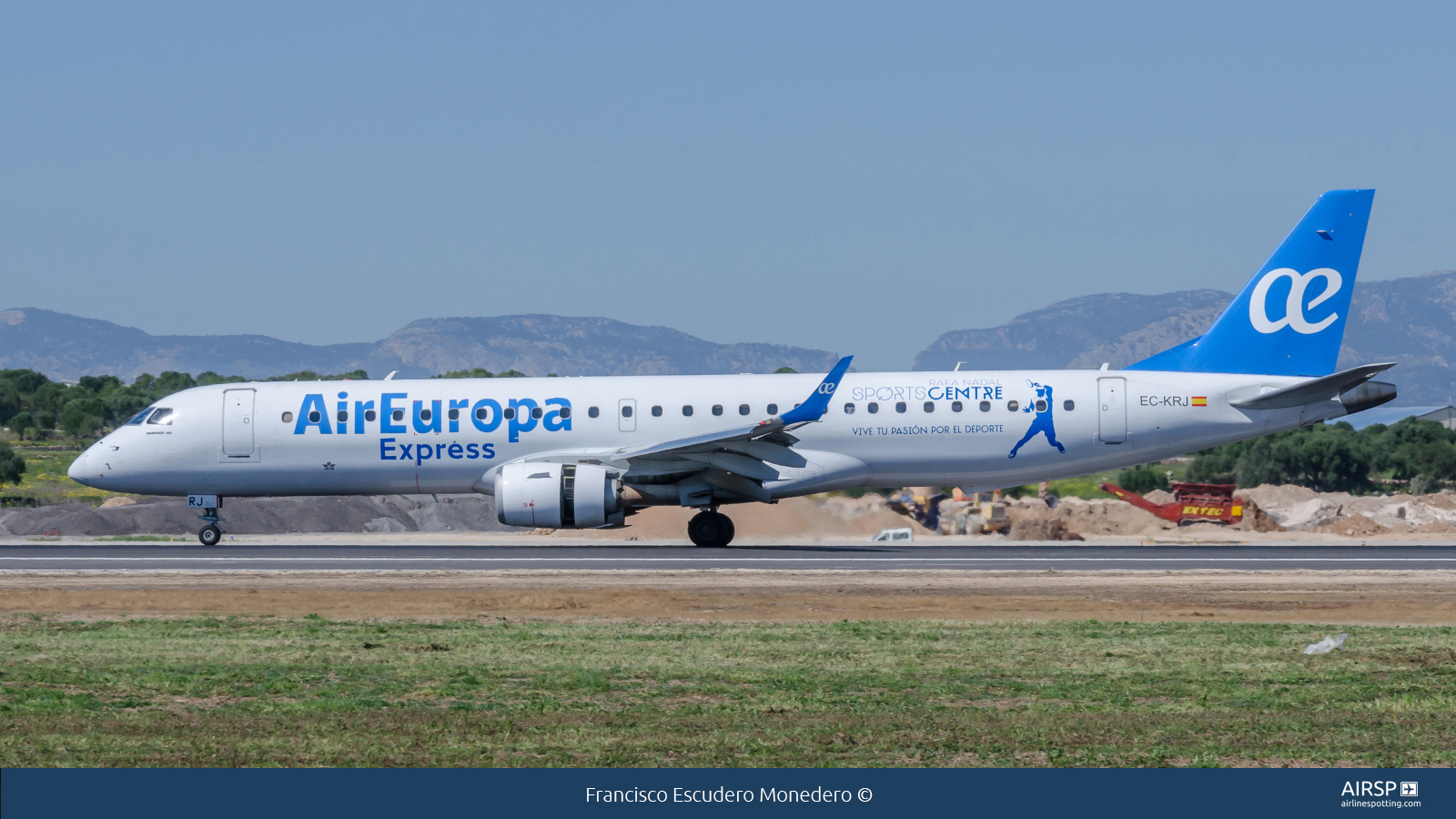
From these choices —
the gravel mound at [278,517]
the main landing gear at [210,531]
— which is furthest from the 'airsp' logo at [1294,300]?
the main landing gear at [210,531]

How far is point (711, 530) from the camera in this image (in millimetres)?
28781

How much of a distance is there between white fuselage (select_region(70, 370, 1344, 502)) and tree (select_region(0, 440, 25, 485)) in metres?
35.5

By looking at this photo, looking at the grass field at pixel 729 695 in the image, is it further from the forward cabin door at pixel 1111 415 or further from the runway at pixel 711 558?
the forward cabin door at pixel 1111 415

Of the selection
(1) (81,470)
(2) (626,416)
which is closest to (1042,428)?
(2) (626,416)

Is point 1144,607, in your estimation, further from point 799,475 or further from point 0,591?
point 0,591

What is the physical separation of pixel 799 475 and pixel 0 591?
14217 millimetres

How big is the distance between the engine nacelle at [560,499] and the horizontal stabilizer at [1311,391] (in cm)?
1233

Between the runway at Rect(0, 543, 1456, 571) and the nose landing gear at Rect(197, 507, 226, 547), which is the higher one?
the nose landing gear at Rect(197, 507, 226, 547)

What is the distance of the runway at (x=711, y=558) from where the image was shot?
23.8 meters

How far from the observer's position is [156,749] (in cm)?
870

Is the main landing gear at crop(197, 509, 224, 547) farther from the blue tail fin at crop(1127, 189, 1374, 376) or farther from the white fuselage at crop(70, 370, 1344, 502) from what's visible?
the blue tail fin at crop(1127, 189, 1374, 376)

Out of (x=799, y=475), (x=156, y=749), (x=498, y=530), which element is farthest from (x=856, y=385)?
(x=156, y=749)

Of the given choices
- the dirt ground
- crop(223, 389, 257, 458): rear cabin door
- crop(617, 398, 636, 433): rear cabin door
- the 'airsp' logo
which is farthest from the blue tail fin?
crop(223, 389, 257, 458): rear cabin door

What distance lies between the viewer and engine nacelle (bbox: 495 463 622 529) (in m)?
26.7
